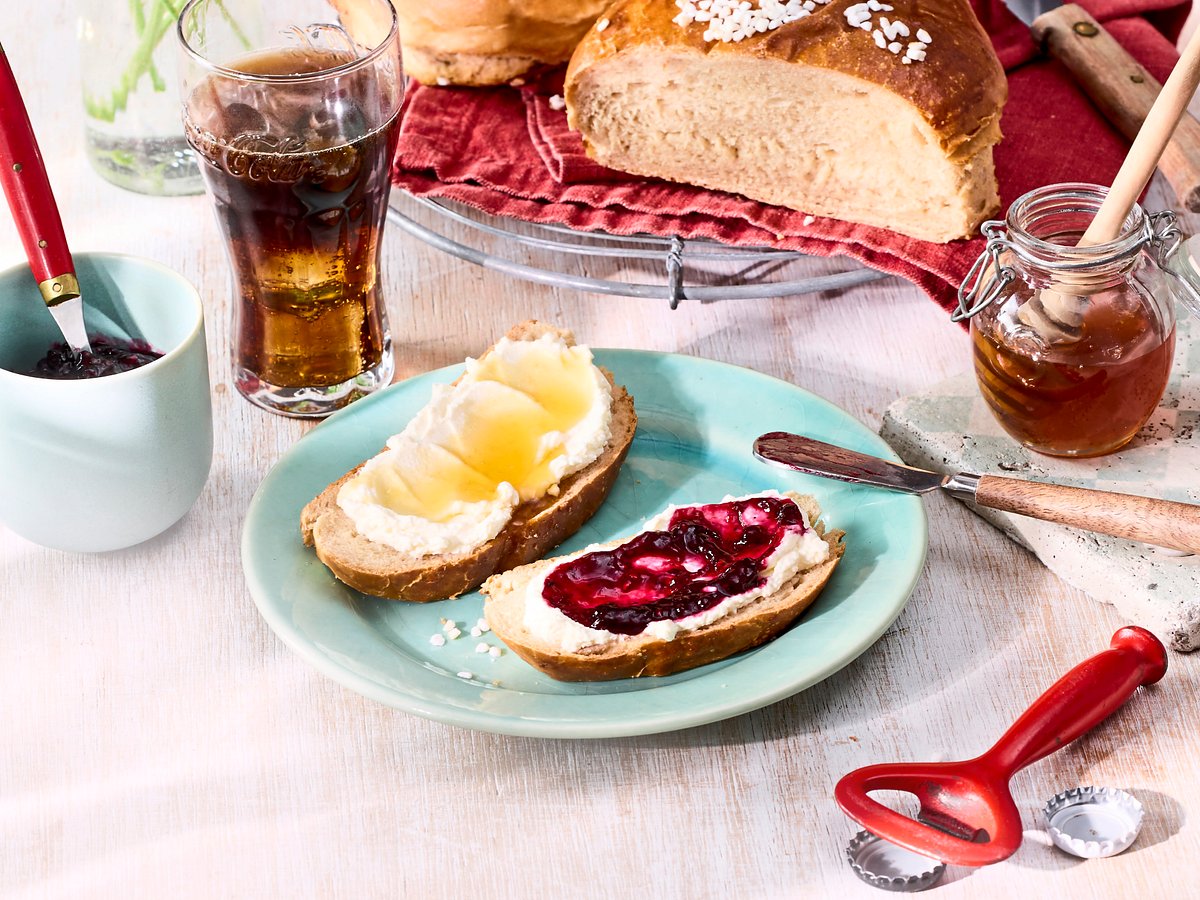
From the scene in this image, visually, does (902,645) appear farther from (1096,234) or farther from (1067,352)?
(1096,234)

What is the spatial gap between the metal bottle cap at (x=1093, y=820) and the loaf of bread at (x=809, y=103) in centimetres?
115

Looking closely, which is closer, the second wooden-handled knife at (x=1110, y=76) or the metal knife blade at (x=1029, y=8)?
the second wooden-handled knife at (x=1110, y=76)

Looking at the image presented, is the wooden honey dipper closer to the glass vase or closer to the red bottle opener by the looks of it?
the red bottle opener

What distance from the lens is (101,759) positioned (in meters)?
1.72

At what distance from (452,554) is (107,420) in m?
0.50

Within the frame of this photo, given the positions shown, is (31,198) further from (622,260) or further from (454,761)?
(622,260)

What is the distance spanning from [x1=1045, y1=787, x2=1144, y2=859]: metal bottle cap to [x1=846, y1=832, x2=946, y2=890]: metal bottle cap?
164mm

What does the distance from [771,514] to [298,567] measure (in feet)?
2.18

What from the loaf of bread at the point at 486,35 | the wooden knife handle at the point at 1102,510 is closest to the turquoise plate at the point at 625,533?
the wooden knife handle at the point at 1102,510

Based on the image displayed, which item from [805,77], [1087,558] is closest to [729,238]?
[805,77]

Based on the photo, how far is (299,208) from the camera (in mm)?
2053

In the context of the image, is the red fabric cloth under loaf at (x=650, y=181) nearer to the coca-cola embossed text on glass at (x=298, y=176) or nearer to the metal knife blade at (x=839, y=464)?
the coca-cola embossed text on glass at (x=298, y=176)

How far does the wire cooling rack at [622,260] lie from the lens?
2.36 metres

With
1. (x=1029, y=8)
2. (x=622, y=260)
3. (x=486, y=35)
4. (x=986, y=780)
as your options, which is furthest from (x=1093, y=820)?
(x=1029, y=8)
